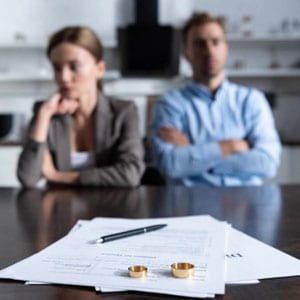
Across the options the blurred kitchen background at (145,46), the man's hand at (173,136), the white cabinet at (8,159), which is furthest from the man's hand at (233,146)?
the blurred kitchen background at (145,46)

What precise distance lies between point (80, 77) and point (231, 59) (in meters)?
2.87

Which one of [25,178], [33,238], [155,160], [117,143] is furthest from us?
[155,160]

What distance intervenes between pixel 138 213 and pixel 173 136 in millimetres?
737

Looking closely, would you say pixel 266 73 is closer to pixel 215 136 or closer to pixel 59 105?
pixel 215 136

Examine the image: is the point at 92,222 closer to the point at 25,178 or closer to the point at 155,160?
the point at 25,178

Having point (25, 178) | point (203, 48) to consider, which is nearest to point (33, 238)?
point (25, 178)

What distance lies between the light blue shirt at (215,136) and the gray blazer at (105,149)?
14 centimetres

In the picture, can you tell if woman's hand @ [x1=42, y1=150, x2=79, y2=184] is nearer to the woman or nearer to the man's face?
the woman

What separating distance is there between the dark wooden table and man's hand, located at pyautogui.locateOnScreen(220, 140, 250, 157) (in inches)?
12.4

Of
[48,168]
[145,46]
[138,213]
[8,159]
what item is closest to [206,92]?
[48,168]

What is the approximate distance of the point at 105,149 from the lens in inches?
59.2

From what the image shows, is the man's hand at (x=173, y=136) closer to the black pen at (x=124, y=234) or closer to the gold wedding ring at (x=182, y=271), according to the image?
the black pen at (x=124, y=234)

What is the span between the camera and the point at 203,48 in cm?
176

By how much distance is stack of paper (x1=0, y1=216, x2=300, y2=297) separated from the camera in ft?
1.67
